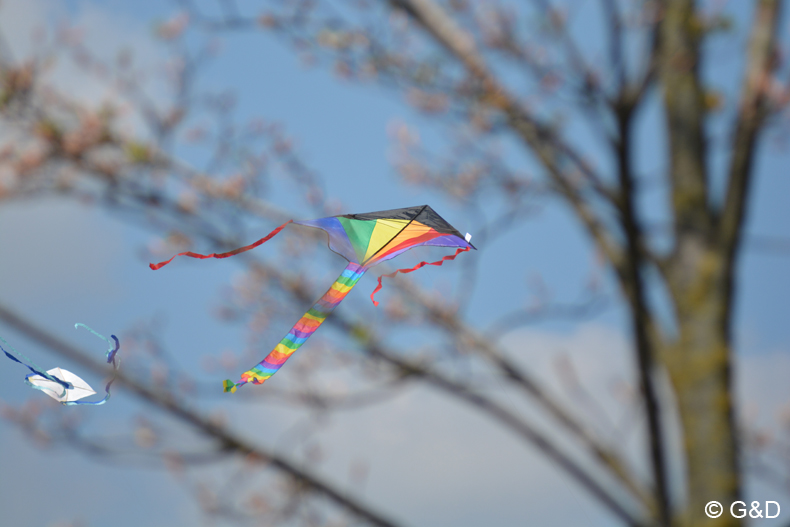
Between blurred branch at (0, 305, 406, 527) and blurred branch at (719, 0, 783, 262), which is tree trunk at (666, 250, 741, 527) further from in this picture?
blurred branch at (0, 305, 406, 527)

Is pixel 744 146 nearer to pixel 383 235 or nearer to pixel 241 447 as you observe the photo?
pixel 383 235

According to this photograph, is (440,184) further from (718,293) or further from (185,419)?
(185,419)

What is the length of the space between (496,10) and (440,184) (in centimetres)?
146

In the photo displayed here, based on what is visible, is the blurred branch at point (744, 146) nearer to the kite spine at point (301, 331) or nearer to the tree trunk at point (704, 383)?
the tree trunk at point (704, 383)

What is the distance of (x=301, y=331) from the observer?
1417 mm

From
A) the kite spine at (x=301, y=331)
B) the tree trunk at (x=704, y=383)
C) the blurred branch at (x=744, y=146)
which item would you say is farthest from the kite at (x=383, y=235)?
the blurred branch at (x=744, y=146)

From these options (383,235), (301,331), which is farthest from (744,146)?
(301,331)

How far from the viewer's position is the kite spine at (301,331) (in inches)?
50.3

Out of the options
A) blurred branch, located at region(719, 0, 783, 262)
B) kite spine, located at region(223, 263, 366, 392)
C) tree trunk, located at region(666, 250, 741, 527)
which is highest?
blurred branch, located at region(719, 0, 783, 262)

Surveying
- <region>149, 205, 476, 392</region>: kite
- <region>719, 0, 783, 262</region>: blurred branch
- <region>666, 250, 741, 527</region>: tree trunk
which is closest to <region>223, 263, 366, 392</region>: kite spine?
<region>149, 205, 476, 392</region>: kite

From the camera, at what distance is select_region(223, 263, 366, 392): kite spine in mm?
1277

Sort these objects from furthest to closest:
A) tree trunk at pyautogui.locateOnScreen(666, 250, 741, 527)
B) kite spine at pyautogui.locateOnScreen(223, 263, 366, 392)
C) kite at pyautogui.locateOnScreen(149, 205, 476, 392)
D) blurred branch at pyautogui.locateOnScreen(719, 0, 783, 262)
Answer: blurred branch at pyautogui.locateOnScreen(719, 0, 783, 262) → tree trunk at pyautogui.locateOnScreen(666, 250, 741, 527) → kite at pyautogui.locateOnScreen(149, 205, 476, 392) → kite spine at pyautogui.locateOnScreen(223, 263, 366, 392)

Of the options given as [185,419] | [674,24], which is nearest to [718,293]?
[674,24]

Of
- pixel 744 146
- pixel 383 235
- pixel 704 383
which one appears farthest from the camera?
pixel 744 146
